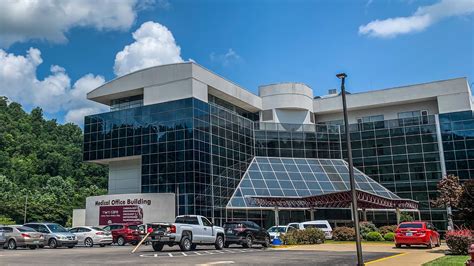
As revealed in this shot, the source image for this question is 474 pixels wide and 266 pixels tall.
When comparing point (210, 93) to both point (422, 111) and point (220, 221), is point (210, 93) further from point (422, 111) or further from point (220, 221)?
point (422, 111)

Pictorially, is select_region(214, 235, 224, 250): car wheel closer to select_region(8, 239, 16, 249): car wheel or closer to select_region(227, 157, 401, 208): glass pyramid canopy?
select_region(8, 239, 16, 249): car wheel

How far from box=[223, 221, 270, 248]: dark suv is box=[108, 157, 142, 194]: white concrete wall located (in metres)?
23.3

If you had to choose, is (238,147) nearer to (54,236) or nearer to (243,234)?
(243,234)

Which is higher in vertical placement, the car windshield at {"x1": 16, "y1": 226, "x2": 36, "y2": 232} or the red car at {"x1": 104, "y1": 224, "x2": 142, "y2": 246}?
the car windshield at {"x1": 16, "y1": 226, "x2": 36, "y2": 232}

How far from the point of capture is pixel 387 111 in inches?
2233

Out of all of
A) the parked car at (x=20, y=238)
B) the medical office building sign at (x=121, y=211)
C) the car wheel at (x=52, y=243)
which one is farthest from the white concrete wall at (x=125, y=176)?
the parked car at (x=20, y=238)

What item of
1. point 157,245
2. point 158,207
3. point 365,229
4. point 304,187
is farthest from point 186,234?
point 304,187

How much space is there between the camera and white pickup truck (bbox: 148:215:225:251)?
2238cm

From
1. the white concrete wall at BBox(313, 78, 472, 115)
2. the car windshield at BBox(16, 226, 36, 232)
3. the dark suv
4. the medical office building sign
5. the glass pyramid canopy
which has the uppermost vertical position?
the white concrete wall at BBox(313, 78, 472, 115)

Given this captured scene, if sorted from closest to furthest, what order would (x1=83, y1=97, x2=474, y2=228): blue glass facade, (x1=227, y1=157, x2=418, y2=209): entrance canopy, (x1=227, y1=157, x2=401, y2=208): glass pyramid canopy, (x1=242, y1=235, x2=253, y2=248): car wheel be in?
(x1=242, y1=235, x2=253, y2=248): car wheel
(x1=227, y1=157, x2=418, y2=209): entrance canopy
(x1=227, y1=157, x2=401, y2=208): glass pyramid canopy
(x1=83, y1=97, x2=474, y2=228): blue glass facade

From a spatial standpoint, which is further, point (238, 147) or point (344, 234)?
point (238, 147)

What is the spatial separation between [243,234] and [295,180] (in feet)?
68.2

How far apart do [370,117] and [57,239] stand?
137ft

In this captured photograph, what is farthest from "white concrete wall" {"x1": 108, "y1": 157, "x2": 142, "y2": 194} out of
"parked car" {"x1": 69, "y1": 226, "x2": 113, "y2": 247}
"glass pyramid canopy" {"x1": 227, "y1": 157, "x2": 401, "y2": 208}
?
"parked car" {"x1": 69, "y1": 226, "x2": 113, "y2": 247}
